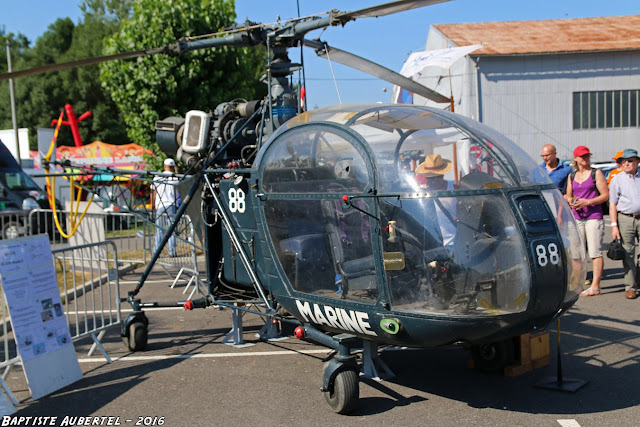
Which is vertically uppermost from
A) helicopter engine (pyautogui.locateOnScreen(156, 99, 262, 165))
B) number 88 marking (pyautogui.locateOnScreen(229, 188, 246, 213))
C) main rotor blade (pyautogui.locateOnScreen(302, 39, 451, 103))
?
main rotor blade (pyautogui.locateOnScreen(302, 39, 451, 103))

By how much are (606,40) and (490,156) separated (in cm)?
2595

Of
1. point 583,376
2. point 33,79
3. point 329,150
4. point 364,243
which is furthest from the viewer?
point 33,79

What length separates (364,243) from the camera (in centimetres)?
454

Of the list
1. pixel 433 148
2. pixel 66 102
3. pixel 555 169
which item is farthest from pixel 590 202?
pixel 66 102

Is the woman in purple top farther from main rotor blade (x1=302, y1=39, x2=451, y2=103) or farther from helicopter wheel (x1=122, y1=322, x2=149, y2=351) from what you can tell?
helicopter wheel (x1=122, y1=322, x2=149, y2=351)

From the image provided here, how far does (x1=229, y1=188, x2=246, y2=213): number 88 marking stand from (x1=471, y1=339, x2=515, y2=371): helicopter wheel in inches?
96.2

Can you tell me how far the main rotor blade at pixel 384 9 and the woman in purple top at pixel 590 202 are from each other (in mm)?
4417

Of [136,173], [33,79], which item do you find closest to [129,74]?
[136,173]

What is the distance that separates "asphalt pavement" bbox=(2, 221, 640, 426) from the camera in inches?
180

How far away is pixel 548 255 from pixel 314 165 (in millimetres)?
1851

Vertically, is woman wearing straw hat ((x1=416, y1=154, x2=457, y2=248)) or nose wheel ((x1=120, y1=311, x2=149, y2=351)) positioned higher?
woman wearing straw hat ((x1=416, y1=154, x2=457, y2=248))

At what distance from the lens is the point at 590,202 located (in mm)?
8273

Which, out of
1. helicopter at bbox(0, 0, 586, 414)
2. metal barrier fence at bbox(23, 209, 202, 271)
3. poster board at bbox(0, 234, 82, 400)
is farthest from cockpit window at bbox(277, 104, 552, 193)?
metal barrier fence at bbox(23, 209, 202, 271)

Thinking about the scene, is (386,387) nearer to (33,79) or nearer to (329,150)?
(329,150)
